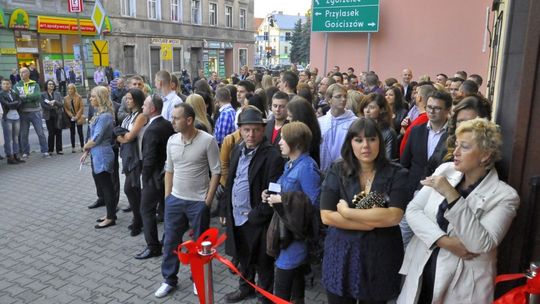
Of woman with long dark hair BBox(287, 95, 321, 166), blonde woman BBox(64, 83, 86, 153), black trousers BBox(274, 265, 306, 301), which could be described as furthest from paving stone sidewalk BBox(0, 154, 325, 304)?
blonde woman BBox(64, 83, 86, 153)

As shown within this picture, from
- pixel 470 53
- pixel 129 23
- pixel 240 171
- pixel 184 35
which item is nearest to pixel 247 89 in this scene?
pixel 240 171

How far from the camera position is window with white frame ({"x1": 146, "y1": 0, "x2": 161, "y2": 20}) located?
30841mm

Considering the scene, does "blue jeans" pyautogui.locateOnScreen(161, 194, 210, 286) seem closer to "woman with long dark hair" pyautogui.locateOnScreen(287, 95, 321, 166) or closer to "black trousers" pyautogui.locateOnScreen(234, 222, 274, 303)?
"black trousers" pyautogui.locateOnScreen(234, 222, 274, 303)

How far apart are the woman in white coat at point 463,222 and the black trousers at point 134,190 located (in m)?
3.76

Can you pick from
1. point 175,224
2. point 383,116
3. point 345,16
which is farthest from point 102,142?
point 345,16

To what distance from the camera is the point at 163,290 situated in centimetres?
420

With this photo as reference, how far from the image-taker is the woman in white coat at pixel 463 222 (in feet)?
7.51

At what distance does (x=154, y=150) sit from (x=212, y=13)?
3502 cm

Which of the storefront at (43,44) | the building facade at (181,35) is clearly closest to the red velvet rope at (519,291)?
the storefront at (43,44)

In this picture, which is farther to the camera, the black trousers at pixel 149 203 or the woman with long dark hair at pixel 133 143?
the woman with long dark hair at pixel 133 143

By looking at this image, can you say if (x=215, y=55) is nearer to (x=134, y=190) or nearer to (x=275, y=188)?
(x=134, y=190)

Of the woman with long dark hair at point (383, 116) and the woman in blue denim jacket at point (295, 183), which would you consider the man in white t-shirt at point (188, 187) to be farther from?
the woman with long dark hair at point (383, 116)

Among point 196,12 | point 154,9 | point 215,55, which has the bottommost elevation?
point 215,55

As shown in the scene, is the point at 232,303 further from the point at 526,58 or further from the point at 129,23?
the point at 129,23
